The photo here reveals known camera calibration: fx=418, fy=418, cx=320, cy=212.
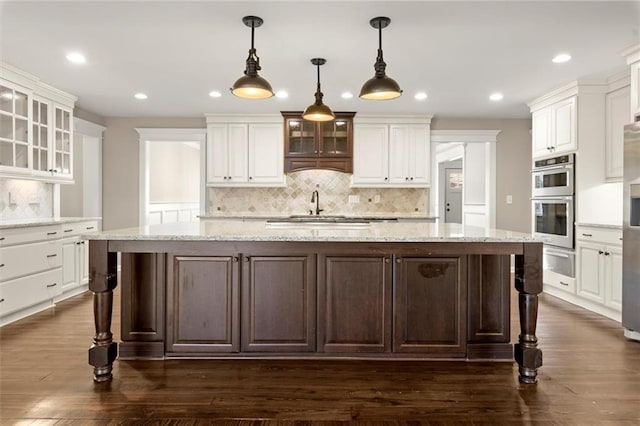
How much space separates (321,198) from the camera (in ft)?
21.3

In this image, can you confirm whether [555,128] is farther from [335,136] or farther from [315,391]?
[315,391]

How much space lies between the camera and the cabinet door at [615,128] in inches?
173

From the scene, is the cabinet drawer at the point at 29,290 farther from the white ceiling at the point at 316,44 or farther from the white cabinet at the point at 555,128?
the white cabinet at the point at 555,128

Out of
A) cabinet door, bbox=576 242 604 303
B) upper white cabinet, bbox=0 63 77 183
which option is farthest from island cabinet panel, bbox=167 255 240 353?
cabinet door, bbox=576 242 604 303

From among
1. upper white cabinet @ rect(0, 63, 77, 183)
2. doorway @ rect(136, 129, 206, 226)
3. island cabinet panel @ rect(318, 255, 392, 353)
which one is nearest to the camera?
A: island cabinet panel @ rect(318, 255, 392, 353)

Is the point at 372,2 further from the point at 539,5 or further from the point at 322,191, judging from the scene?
the point at 322,191

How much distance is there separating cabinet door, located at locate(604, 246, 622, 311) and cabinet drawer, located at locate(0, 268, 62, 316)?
220 inches

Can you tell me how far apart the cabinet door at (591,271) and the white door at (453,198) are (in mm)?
5686

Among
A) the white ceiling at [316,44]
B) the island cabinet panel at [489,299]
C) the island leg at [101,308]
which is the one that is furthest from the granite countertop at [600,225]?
the island leg at [101,308]

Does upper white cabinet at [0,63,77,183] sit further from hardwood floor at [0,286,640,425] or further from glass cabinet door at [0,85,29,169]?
hardwood floor at [0,286,640,425]

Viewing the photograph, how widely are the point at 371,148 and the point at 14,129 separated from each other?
169 inches

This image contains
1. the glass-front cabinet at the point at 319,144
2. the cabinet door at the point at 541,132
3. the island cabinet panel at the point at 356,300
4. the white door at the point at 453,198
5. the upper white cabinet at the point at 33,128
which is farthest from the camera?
the white door at the point at 453,198

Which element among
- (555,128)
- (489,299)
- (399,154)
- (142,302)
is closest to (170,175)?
(399,154)

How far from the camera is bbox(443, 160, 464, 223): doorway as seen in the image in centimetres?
1018
